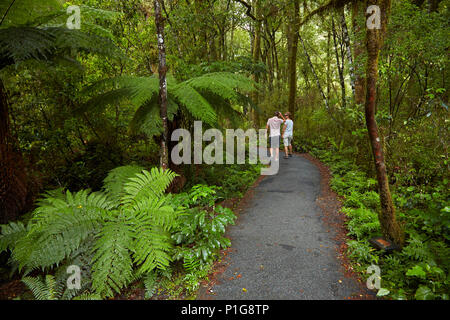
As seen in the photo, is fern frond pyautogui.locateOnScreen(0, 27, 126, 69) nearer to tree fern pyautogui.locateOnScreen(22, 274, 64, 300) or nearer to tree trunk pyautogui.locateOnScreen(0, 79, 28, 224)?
tree trunk pyautogui.locateOnScreen(0, 79, 28, 224)

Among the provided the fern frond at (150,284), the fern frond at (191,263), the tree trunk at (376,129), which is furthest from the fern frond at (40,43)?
the tree trunk at (376,129)

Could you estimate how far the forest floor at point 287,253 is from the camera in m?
2.62

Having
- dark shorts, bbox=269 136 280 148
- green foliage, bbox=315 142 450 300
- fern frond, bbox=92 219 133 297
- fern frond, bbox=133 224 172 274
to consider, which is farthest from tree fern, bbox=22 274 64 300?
dark shorts, bbox=269 136 280 148

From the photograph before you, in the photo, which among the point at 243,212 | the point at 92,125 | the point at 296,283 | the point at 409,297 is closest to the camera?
the point at 409,297

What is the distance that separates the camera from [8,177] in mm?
3445

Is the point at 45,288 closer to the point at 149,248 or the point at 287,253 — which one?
the point at 149,248

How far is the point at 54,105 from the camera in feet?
17.1

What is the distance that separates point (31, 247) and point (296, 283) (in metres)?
3.06

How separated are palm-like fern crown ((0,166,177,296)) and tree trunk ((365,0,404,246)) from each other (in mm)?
2858

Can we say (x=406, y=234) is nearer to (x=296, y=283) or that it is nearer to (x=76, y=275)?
(x=296, y=283)

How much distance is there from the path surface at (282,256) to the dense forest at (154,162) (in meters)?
0.32

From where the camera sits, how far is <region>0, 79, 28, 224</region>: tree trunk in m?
3.39
